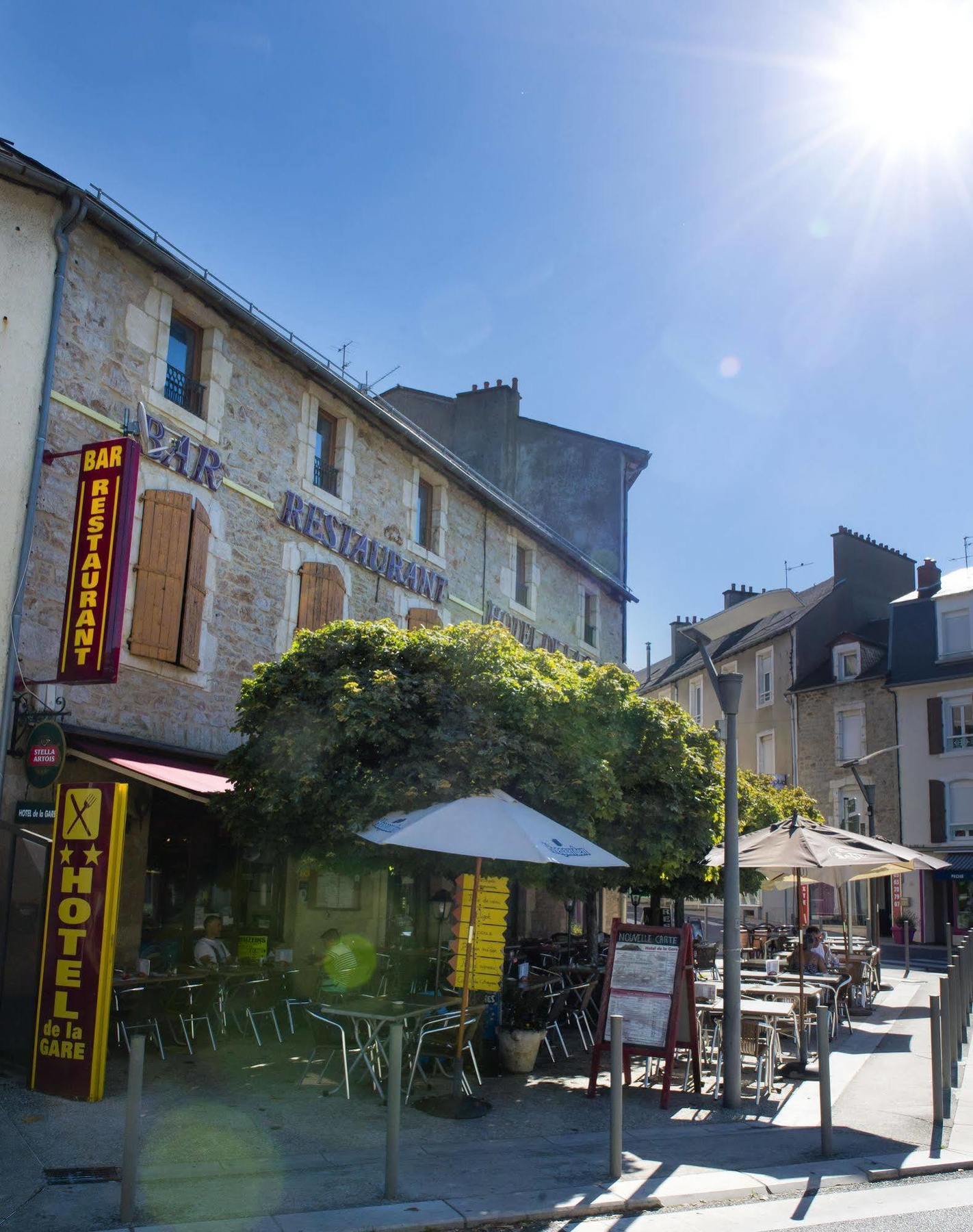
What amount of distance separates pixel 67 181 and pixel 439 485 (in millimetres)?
7882

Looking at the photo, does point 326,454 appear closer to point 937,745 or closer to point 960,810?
point 937,745

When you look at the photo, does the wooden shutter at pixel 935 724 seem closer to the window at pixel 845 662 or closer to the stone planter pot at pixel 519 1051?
the window at pixel 845 662

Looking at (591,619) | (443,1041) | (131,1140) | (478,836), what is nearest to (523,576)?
(591,619)

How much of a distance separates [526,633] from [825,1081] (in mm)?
13054

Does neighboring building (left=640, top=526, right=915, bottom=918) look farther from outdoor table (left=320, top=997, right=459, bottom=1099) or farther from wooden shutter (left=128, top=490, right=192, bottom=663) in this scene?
outdoor table (left=320, top=997, right=459, bottom=1099)

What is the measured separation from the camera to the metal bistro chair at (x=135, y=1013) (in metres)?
9.13

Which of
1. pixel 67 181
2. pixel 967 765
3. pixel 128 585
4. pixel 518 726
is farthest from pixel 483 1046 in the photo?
pixel 967 765

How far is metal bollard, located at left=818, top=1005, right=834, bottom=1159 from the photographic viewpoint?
6.47 metres

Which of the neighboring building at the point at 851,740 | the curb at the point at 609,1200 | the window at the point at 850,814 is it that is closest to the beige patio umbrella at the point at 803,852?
the curb at the point at 609,1200

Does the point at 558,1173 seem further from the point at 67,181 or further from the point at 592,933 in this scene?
the point at 67,181

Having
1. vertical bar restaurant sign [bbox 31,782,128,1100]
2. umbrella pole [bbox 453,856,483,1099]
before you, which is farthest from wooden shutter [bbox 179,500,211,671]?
umbrella pole [bbox 453,856,483,1099]

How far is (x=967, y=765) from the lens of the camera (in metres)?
29.4

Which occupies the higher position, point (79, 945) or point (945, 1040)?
point (79, 945)

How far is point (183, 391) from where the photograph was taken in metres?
12.4
